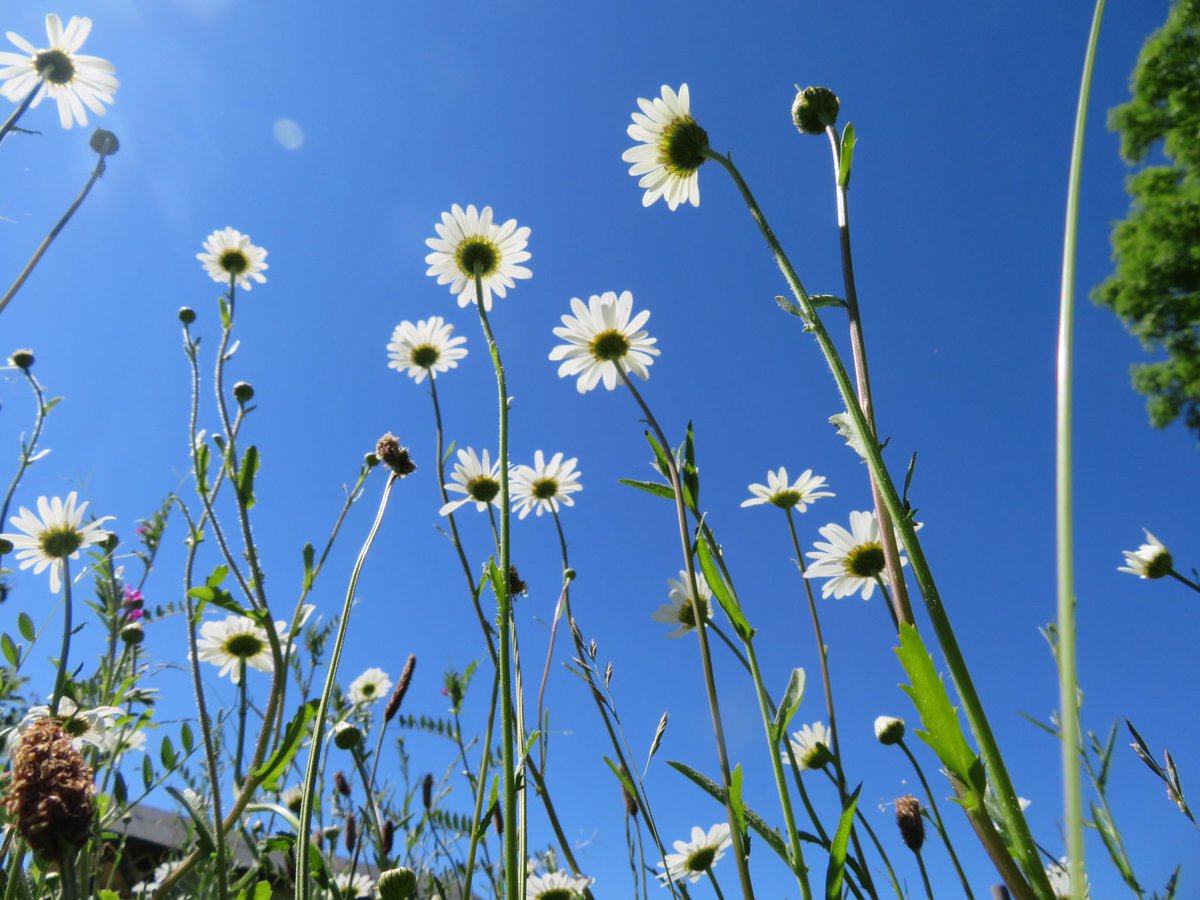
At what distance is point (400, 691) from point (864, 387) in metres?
0.96

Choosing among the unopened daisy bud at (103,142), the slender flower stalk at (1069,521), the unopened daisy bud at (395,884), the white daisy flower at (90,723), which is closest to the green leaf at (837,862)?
the slender flower stalk at (1069,521)

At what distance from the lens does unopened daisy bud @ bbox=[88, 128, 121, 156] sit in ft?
5.22

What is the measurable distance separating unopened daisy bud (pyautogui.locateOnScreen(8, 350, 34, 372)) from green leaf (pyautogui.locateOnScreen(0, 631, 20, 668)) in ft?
4.44

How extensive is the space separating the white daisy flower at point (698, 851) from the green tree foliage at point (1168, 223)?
13.2 metres

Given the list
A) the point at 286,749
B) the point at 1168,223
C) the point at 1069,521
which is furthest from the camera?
the point at 1168,223

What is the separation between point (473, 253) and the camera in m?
1.65

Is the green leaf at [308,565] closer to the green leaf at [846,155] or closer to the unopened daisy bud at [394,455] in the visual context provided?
the unopened daisy bud at [394,455]

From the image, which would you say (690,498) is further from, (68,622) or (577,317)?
(68,622)

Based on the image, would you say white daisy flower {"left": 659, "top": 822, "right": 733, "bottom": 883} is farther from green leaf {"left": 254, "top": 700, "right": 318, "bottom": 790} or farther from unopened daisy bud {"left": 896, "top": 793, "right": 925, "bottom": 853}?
green leaf {"left": 254, "top": 700, "right": 318, "bottom": 790}

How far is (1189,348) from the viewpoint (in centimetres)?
1211

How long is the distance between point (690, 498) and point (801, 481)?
3.29 ft

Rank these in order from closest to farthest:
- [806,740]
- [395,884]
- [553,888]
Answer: [395,884] < [553,888] < [806,740]

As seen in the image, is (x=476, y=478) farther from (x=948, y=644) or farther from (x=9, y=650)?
(x=948, y=644)

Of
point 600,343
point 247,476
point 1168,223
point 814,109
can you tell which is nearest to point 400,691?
point 247,476
